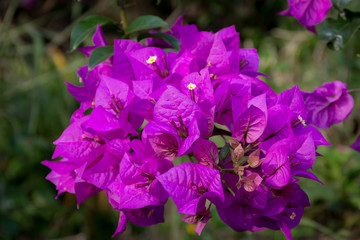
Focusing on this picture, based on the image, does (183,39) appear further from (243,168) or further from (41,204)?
(41,204)

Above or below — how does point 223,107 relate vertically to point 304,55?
above

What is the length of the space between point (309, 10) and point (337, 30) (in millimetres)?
77

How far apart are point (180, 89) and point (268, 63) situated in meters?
2.03

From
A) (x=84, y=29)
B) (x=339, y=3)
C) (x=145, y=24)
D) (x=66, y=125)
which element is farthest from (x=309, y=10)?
(x=66, y=125)

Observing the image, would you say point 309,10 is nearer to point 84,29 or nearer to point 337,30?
point 337,30

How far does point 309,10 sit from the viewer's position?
809 millimetres

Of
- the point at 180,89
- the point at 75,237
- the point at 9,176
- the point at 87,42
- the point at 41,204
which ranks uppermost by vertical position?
the point at 180,89

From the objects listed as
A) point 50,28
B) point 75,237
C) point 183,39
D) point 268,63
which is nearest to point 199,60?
point 183,39

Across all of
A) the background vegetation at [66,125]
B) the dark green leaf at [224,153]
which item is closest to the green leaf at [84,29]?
the dark green leaf at [224,153]

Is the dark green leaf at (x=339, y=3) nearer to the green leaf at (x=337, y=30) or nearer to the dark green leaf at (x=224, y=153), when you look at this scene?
the green leaf at (x=337, y=30)

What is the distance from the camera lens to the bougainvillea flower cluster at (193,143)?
21.9 inches

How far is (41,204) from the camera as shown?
195 cm

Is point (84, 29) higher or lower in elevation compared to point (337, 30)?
higher

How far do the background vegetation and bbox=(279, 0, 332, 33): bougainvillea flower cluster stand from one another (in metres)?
0.72
